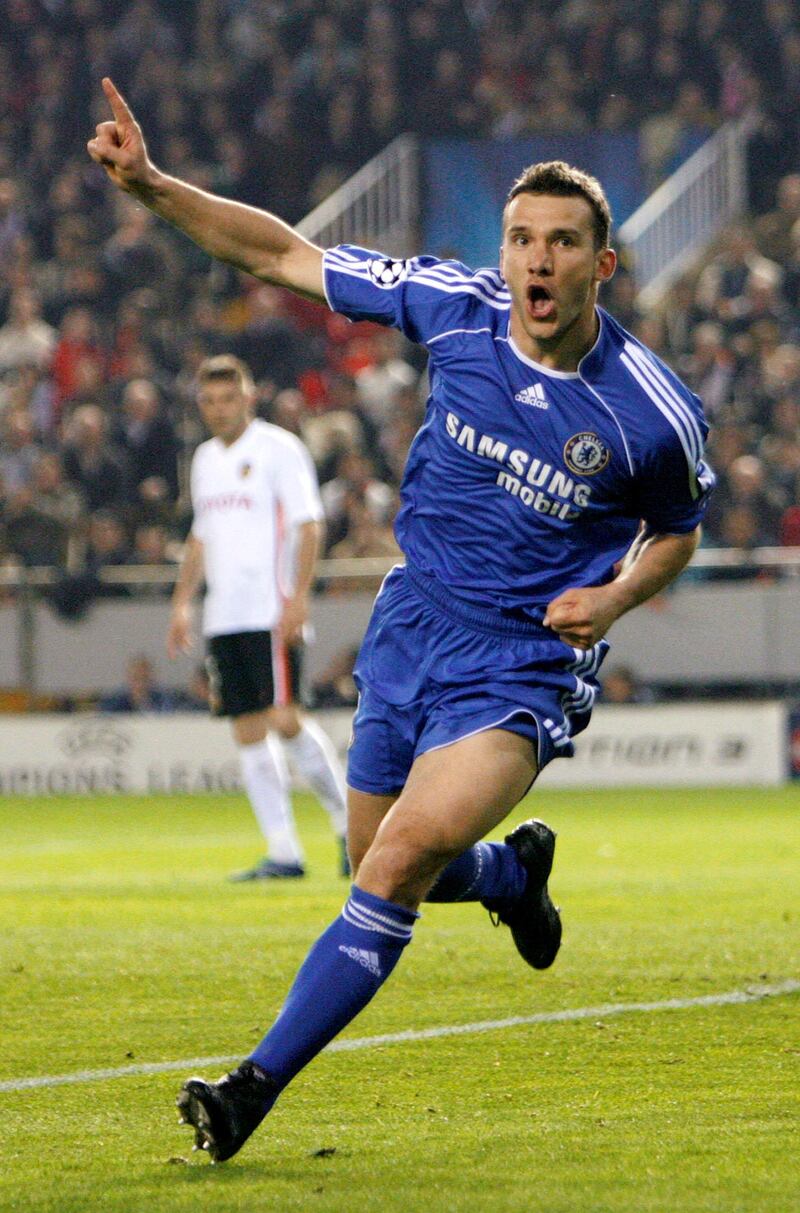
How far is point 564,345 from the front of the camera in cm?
500

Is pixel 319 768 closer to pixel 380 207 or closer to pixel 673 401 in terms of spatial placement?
pixel 673 401

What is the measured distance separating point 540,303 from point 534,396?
0.77 feet

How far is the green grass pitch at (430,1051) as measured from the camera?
4.11 m

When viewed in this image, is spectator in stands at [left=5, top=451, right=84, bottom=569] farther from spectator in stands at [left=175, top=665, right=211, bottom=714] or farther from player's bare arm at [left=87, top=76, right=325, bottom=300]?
player's bare arm at [left=87, top=76, right=325, bottom=300]

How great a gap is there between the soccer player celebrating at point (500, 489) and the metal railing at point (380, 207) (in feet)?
58.6

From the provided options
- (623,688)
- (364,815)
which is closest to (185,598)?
(364,815)

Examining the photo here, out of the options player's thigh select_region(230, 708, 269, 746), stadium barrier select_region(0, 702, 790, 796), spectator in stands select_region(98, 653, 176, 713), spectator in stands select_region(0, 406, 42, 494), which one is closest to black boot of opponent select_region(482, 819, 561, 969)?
player's thigh select_region(230, 708, 269, 746)

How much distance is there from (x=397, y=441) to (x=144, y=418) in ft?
7.11

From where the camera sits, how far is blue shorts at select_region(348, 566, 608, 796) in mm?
4887

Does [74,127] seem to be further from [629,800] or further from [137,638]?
[629,800]

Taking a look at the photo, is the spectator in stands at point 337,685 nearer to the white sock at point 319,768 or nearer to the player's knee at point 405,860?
the white sock at point 319,768

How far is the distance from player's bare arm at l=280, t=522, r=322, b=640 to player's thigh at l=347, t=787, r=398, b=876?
4.98 m

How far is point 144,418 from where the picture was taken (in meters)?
18.4

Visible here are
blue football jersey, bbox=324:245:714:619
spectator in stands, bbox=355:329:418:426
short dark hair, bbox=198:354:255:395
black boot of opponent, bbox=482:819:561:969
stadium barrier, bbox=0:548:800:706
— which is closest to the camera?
→ blue football jersey, bbox=324:245:714:619
